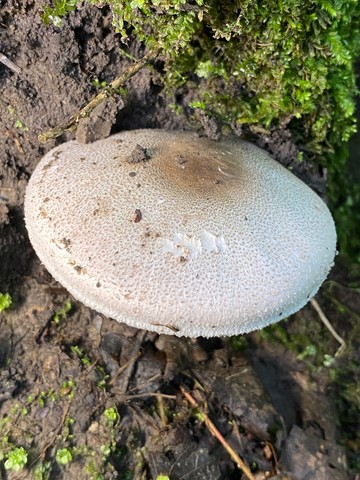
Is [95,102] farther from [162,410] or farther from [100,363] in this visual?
[162,410]

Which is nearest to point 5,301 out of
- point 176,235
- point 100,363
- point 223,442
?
point 100,363

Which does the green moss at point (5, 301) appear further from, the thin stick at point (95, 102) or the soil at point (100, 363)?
the thin stick at point (95, 102)

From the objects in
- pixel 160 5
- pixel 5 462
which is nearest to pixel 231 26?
pixel 160 5

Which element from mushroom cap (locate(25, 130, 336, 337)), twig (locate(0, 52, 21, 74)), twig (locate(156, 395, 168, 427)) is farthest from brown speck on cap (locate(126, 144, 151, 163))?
twig (locate(156, 395, 168, 427))

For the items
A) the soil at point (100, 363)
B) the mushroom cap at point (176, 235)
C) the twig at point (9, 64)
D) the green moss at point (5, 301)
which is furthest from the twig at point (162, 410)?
the twig at point (9, 64)

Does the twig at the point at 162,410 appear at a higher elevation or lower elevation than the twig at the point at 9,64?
lower

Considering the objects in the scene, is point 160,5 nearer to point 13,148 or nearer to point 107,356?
point 13,148

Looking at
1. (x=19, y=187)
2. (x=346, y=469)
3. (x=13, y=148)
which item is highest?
(x=13, y=148)
